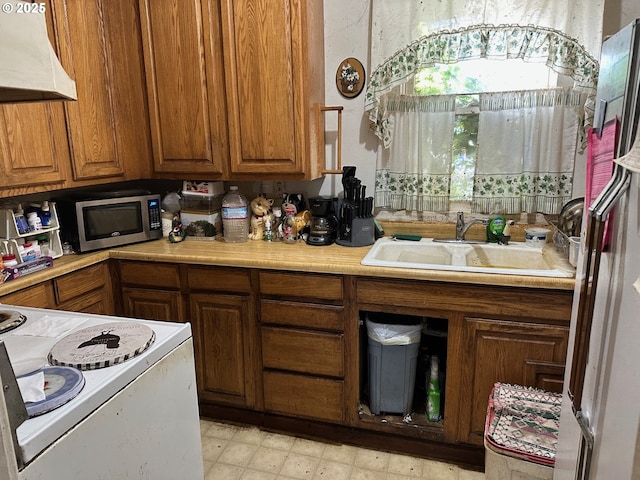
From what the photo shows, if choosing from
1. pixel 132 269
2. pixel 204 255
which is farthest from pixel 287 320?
pixel 132 269

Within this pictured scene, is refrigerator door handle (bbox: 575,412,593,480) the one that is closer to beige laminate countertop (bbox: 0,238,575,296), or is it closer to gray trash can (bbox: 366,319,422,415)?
beige laminate countertop (bbox: 0,238,575,296)

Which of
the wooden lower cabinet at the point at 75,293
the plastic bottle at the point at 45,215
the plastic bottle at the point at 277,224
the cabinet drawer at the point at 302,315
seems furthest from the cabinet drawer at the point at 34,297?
the plastic bottle at the point at 277,224

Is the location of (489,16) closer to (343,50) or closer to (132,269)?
(343,50)

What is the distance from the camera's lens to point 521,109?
84.0 inches

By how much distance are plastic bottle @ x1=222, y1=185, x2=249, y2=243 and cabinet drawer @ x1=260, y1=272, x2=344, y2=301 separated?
432 millimetres

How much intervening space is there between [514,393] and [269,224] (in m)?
1.43

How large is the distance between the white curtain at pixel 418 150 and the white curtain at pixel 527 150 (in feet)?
0.54

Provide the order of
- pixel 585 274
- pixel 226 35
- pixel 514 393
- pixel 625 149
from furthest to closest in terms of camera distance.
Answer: pixel 226 35 → pixel 514 393 → pixel 585 274 → pixel 625 149

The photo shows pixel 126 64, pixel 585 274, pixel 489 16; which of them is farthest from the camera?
pixel 126 64

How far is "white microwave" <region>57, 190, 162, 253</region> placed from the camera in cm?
217

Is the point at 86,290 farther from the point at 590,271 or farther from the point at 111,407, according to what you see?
the point at 590,271

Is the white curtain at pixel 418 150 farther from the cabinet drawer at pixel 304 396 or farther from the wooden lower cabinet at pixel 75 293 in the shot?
the wooden lower cabinet at pixel 75 293

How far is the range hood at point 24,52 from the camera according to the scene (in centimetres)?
55

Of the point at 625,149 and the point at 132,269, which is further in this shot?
the point at 132,269
